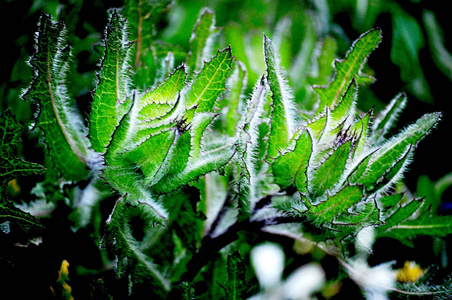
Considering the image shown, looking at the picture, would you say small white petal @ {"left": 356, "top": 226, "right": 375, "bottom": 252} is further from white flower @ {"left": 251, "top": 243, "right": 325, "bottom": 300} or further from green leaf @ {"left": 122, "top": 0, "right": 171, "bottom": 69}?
green leaf @ {"left": 122, "top": 0, "right": 171, "bottom": 69}

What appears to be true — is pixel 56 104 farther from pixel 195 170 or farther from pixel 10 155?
pixel 195 170

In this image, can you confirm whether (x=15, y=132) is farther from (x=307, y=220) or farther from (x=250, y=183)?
(x=307, y=220)

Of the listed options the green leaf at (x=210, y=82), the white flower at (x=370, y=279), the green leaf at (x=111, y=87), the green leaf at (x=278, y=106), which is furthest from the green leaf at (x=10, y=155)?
the white flower at (x=370, y=279)

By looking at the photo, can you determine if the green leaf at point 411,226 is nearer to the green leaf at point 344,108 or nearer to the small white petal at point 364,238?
the small white petal at point 364,238

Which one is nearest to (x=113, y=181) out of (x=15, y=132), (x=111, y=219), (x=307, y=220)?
(x=111, y=219)

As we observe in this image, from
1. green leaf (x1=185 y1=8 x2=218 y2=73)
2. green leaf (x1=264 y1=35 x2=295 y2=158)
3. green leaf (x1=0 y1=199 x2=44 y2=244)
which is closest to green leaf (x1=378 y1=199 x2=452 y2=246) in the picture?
green leaf (x1=264 y1=35 x2=295 y2=158)

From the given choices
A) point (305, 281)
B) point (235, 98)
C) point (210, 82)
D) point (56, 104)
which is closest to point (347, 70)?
point (235, 98)
